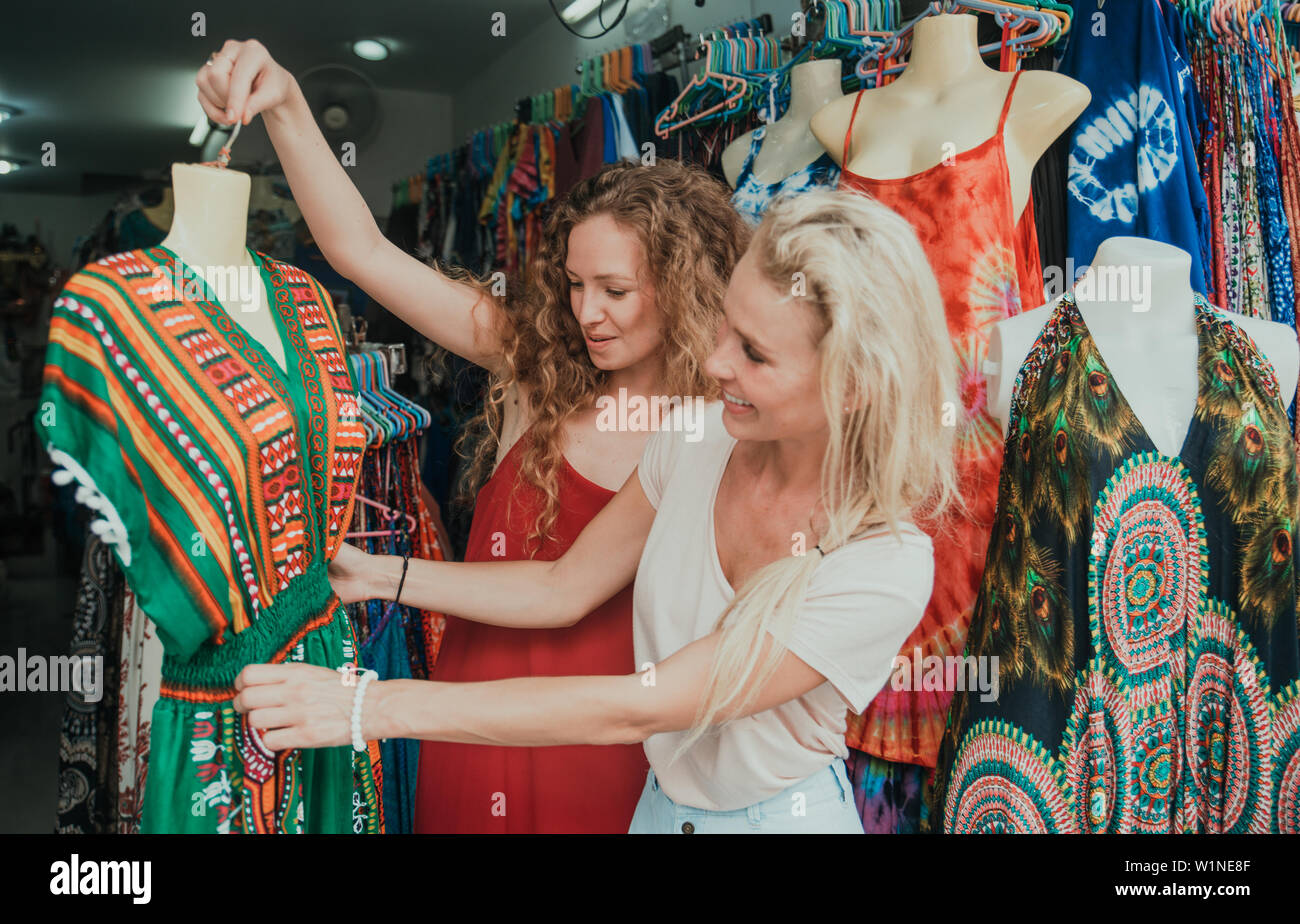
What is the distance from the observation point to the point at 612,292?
149 centimetres

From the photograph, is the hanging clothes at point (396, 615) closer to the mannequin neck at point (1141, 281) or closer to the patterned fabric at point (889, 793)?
the patterned fabric at point (889, 793)

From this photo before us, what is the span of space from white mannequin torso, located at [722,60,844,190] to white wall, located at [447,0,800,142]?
0.81 metres

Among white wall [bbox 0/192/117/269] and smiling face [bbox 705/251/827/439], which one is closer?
smiling face [bbox 705/251/827/439]

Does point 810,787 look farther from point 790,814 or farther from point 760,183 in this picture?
point 760,183

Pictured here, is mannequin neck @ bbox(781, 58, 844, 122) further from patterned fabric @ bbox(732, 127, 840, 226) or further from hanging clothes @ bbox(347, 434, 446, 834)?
hanging clothes @ bbox(347, 434, 446, 834)

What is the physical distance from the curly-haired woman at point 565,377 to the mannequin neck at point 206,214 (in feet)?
0.95

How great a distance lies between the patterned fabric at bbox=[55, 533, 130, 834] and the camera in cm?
186

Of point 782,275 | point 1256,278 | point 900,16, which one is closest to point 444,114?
point 900,16

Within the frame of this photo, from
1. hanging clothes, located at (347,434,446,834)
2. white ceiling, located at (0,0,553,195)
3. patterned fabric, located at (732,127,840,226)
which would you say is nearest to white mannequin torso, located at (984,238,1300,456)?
patterned fabric, located at (732,127,840,226)

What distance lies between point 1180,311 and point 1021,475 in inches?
12.6

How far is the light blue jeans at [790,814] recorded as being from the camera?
118 cm

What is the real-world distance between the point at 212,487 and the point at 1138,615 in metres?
1.17
